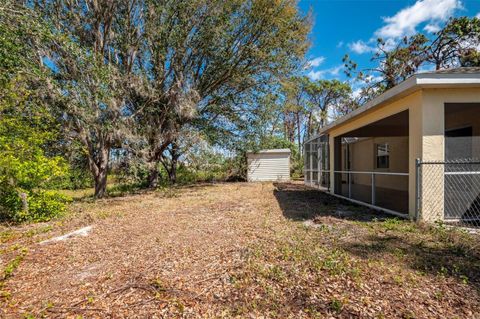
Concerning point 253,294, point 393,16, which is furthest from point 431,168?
point 393,16

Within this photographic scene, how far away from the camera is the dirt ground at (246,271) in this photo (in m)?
2.32

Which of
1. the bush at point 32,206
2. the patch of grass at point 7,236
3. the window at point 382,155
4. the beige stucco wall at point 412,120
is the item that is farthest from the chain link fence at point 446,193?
the bush at point 32,206

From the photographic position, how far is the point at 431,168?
4707 mm

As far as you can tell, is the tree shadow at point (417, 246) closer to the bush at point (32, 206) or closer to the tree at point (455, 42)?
the bush at point (32, 206)

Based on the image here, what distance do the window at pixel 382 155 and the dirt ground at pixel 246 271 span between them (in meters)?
7.92

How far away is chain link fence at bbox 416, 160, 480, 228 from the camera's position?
4652mm

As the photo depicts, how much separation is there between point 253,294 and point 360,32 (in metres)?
18.8

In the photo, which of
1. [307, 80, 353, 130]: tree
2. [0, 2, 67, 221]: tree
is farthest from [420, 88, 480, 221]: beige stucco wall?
[307, 80, 353, 130]: tree

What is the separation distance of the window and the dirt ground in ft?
26.0

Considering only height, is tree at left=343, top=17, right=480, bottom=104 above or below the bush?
above

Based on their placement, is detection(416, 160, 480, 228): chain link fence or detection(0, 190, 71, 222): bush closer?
detection(416, 160, 480, 228): chain link fence

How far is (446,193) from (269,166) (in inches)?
501

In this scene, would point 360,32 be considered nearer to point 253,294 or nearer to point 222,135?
point 222,135

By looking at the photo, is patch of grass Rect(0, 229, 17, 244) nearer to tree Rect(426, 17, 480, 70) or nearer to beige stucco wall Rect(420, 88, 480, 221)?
beige stucco wall Rect(420, 88, 480, 221)
